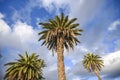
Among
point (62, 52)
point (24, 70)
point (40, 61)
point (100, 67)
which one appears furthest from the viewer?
point (100, 67)

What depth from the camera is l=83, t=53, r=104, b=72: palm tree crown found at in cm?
7762

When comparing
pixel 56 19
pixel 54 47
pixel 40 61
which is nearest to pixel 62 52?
pixel 54 47

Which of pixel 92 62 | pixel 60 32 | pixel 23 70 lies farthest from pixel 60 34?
pixel 92 62

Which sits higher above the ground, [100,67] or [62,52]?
[100,67]

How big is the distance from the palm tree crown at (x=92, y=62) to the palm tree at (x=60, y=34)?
1220 inches

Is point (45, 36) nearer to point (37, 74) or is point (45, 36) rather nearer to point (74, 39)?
point (74, 39)

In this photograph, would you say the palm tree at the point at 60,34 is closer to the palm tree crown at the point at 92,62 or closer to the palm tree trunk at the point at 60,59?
the palm tree trunk at the point at 60,59

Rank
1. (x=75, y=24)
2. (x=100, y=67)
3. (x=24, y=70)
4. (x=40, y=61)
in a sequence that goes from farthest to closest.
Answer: (x=100, y=67), (x=40, y=61), (x=24, y=70), (x=75, y=24)

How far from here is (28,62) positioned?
5550 cm

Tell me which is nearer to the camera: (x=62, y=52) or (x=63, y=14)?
(x=62, y=52)

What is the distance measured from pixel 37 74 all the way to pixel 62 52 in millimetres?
12610

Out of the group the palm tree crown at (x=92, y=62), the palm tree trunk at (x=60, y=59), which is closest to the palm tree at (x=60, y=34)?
the palm tree trunk at (x=60, y=59)

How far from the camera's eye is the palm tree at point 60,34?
4559cm

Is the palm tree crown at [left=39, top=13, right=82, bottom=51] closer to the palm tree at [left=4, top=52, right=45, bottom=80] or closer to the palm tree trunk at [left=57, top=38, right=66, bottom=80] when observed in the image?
the palm tree trunk at [left=57, top=38, right=66, bottom=80]
